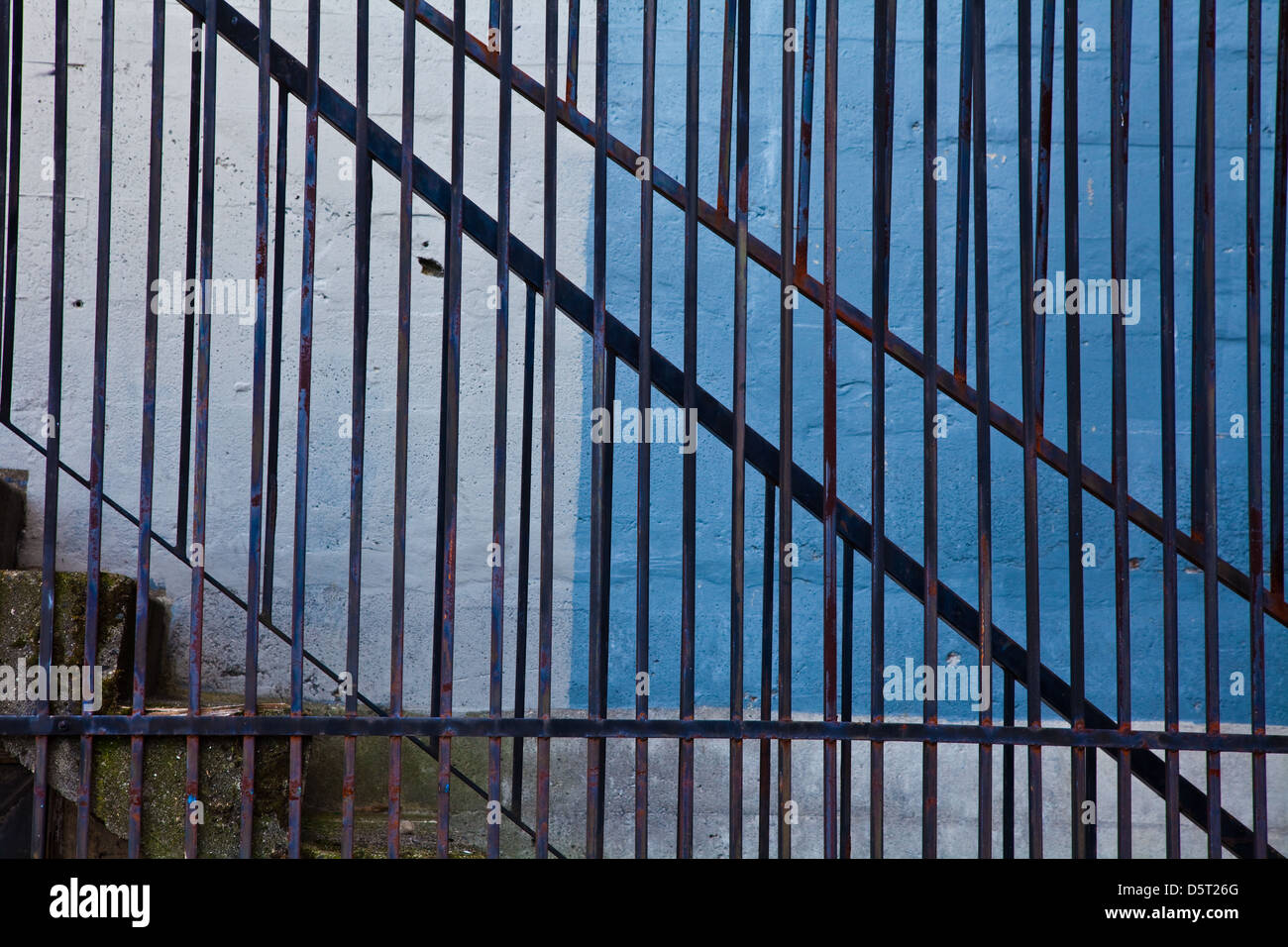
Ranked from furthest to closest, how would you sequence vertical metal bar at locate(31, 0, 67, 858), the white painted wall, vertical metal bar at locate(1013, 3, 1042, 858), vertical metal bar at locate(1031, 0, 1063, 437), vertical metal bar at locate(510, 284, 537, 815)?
the white painted wall
vertical metal bar at locate(510, 284, 537, 815)
vertical metal bar at locate(1031, 0, 1063, 437)
vertical metal bar at locate(1013, 3, 1042, 858)
vertical metal bar at locate(31, 0, 67, 858)

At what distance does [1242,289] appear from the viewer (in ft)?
13.9

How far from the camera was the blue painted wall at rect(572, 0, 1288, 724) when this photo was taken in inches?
163

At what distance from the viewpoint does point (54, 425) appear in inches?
85.7

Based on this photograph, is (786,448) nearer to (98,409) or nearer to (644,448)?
(644,448)

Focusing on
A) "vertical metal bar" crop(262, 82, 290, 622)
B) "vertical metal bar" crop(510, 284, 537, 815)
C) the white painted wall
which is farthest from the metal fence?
the white painted wall

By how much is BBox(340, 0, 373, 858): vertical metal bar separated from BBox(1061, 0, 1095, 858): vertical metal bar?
1485 mm

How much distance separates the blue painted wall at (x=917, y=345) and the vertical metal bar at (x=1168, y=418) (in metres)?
1.85

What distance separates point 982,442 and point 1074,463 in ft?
0.74

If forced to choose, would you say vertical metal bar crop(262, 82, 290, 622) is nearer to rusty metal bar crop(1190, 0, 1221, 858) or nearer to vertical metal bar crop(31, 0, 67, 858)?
vertical metal bar crop(31, 0, 67, 858)

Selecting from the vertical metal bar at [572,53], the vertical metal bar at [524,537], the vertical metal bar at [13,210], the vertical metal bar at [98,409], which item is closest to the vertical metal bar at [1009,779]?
the vertical metal bar at [524,537]

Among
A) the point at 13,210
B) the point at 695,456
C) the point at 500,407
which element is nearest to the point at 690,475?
the point at 695,456

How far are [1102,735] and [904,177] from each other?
2.69 meters

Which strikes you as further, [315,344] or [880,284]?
[315,344]
